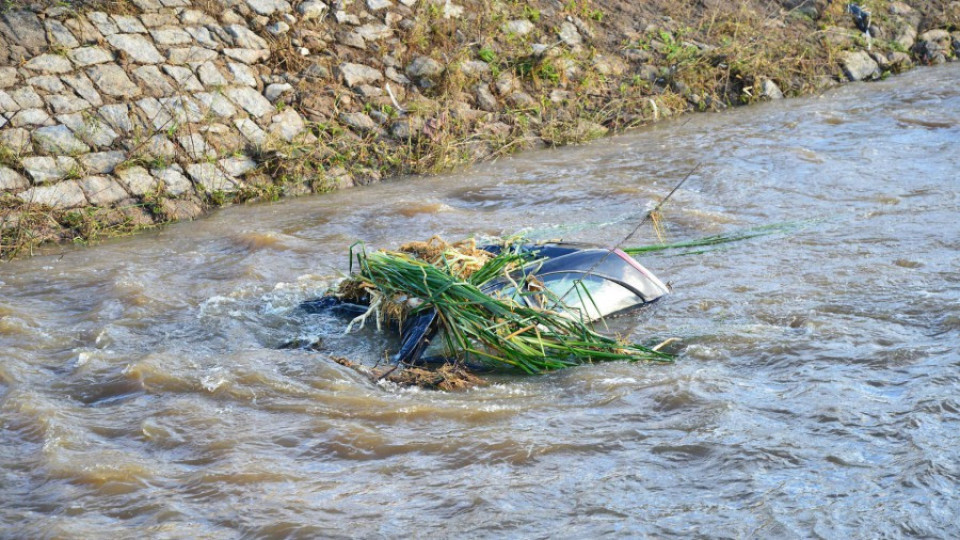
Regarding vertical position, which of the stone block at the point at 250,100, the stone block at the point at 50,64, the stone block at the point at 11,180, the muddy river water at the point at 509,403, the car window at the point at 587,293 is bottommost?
the muddy river water at the point at 509,403

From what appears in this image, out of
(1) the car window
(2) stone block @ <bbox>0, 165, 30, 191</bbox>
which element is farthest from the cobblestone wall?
(1) the car window

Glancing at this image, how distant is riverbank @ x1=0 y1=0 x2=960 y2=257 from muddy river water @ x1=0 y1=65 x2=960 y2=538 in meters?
0.80

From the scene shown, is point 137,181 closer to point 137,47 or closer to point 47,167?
point 47,167

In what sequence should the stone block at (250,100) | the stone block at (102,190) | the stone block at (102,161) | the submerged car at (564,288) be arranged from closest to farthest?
the submerged car at (564,288) < the stone block at (102,190) < the stone block at (102,161) < the stone block at (250,100)

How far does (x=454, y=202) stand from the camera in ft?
23.0

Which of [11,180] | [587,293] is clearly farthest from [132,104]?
[587,293]

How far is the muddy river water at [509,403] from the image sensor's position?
285cm

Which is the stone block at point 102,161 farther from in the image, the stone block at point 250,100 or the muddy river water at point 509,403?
the stone block at point 250,100

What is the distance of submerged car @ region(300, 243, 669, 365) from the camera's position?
403cm

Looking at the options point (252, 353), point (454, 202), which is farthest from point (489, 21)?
point (252, 353)

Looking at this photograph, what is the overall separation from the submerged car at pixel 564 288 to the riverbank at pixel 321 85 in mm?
2921

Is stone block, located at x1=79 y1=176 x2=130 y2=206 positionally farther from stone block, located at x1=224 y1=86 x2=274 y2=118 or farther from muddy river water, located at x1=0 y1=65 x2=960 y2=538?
stone block, located at x1=224 y1=86 x2=274 y2=118

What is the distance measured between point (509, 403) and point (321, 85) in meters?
5.03

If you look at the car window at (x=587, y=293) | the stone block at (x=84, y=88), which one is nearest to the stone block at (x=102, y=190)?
the stone block at (x=84, y=88)
